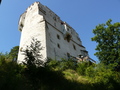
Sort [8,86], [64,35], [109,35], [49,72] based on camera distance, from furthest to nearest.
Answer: [64,35] < [109,35] < [49,72] < [8,86]

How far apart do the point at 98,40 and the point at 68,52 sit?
6916 mm

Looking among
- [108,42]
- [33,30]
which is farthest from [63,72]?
[33,30]

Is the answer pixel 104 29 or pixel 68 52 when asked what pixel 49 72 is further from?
pixel 68 52

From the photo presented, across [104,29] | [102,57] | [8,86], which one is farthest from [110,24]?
[8,86]

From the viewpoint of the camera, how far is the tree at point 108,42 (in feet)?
49.1

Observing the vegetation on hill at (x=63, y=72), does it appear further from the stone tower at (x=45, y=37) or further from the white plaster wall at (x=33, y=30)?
the white plaster wall at (x=33, y=30)

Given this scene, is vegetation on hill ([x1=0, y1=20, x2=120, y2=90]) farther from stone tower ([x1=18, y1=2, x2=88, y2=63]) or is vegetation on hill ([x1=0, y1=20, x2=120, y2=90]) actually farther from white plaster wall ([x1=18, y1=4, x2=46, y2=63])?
white plaster wall ([x1=18, y1=4, x2=46, y2=63])

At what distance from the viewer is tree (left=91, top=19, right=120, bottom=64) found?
14977 millimetres

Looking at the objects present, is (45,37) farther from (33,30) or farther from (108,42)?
(108,42)

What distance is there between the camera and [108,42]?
55.8 ft

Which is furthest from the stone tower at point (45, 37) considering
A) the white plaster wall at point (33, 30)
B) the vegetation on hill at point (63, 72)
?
the vegetation on hill at point (63, 72)

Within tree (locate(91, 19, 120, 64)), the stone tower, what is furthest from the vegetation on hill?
the stone tower

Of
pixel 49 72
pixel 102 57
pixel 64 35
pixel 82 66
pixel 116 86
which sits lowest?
pixel 116 86

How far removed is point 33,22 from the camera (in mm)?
23688
